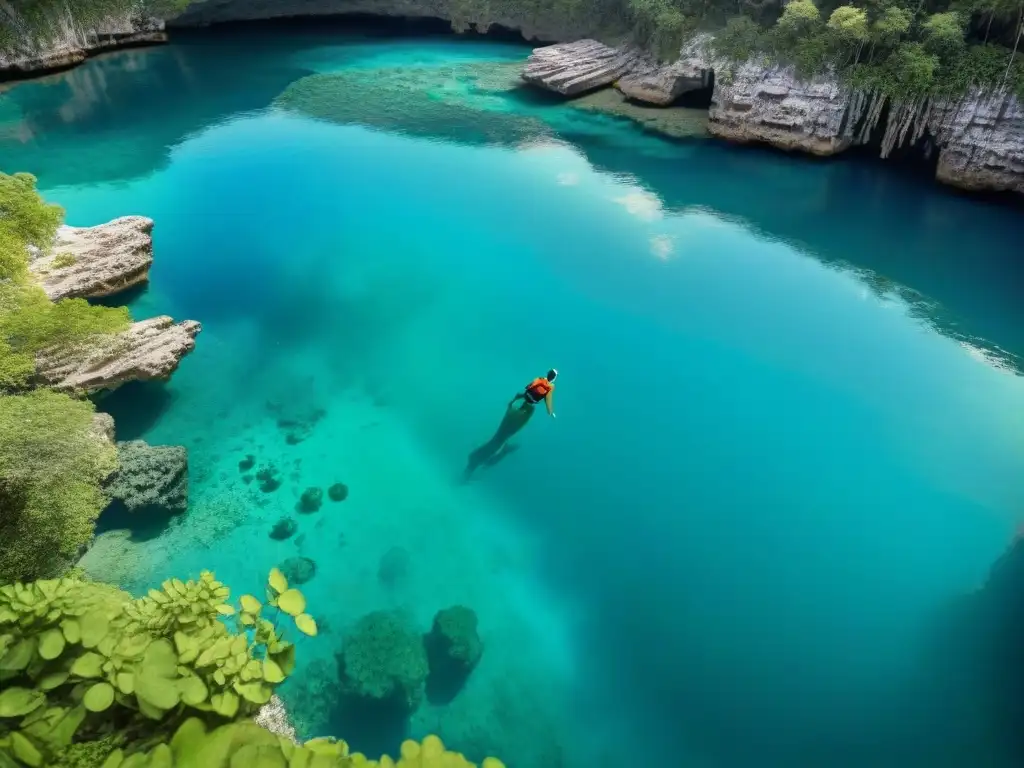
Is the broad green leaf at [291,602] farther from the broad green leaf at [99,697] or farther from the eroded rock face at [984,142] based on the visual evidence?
the eroded rock face at [984,142]

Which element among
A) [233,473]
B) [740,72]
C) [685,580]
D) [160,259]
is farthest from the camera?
[740,72]

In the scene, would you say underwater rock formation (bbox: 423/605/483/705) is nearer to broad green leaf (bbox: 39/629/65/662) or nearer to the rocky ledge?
broad green leaf (bbox: 39/629/65/662)

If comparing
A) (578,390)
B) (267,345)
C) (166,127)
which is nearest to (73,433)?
(267,345)

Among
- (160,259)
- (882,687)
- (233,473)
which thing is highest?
(160,259)

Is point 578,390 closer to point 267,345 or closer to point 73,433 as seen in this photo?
point 267,345

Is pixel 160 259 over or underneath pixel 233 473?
over

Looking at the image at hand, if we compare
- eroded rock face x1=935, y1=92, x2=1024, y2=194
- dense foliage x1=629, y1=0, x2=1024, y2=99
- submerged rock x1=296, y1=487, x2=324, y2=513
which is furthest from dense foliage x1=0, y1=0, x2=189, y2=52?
eroded rock face x1=935, y1=92, x2=1024, y2=194
